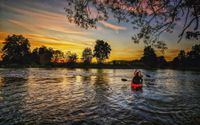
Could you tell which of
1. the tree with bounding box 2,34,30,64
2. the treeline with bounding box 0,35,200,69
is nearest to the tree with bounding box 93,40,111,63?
the treeline with bounding box 0,35,200,69

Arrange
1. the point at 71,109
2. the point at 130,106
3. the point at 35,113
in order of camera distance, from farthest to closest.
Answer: the point at 130,106 < the point at 71,109 < the point at 35,113

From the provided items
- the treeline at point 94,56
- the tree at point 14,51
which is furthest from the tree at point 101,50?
the tree at point 14,51

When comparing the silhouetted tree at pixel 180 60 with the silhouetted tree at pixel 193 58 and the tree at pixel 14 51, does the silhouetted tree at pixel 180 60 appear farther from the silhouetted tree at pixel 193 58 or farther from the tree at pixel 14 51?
the tree at pixel 14 51

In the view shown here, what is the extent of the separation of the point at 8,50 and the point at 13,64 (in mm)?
12069

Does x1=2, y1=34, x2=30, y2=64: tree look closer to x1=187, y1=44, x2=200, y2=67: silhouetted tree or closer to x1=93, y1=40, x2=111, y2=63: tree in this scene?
x1=93, y1=40, x2=111, y2=63: tree

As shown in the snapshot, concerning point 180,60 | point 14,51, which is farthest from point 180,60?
point 14,51

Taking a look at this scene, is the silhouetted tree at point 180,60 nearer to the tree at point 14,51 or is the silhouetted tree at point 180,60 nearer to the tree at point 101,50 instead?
the tree at point 101,50

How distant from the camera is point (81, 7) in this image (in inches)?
432

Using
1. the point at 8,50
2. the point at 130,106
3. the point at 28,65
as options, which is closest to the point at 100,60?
the point at 28,65

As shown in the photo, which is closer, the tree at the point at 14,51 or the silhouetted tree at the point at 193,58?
the tree at the point at 14,51

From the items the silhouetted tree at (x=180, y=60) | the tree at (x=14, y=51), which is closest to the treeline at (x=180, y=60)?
the silhouetted tree at (x=180, y=60)

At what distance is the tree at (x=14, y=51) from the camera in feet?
525

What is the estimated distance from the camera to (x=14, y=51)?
161250 mm

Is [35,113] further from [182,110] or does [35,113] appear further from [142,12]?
[182,110]
